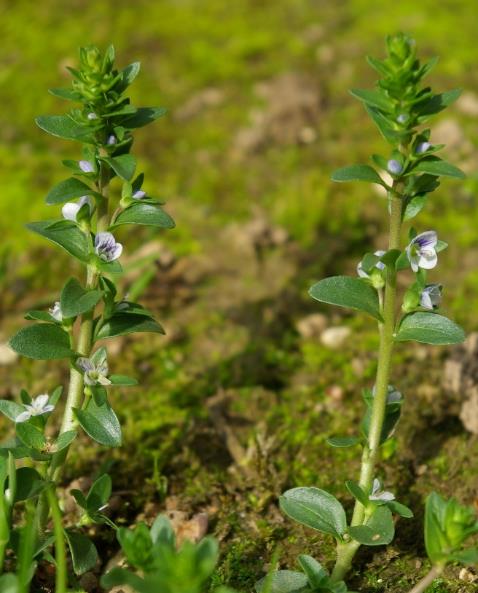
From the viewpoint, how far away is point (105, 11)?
22.7 feet

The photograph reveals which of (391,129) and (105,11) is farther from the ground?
(105,11)

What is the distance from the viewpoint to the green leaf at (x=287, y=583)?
2.66 meters

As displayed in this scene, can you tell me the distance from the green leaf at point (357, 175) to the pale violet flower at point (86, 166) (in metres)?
0.79

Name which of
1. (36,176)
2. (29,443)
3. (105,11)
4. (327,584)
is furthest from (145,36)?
(327,584)

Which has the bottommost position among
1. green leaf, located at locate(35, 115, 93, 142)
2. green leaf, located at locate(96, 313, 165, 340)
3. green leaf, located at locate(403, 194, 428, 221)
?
green leaf, located at locate(96, 313, 165, 340)

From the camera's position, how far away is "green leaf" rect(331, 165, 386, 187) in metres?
2.61

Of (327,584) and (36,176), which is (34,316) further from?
(36,176)

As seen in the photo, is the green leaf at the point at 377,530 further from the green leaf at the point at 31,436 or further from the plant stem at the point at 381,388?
the green leaf at the point at 31,436

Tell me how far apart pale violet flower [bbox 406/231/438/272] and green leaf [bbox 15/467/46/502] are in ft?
4.63

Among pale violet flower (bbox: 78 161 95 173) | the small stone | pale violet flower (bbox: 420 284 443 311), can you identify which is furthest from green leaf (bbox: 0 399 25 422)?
the small stone

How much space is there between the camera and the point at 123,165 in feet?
8.63

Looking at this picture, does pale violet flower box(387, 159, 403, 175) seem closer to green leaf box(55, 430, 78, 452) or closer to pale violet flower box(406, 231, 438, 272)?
pale violet flower box(406, 231, 438, 272)

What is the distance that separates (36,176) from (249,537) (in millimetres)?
3032

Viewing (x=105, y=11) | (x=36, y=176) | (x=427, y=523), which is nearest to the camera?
(x=427, y=523)
